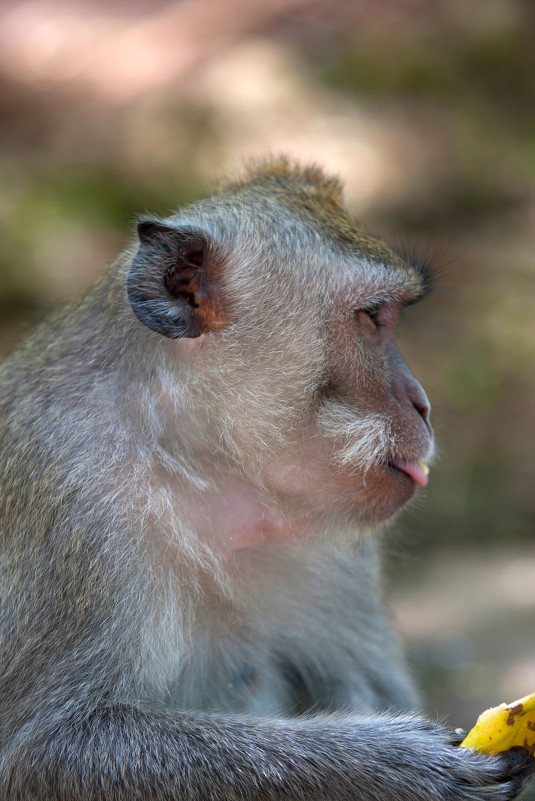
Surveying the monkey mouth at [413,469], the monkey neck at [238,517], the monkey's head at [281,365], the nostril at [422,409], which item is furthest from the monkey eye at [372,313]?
the monkey neck at [238,517]

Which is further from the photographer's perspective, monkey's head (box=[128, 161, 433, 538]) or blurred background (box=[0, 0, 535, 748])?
blurred background (box=[0, 0, 535, 748])

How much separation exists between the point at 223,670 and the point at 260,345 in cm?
122

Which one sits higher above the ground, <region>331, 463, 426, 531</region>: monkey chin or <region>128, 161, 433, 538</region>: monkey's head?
<region>128, 161, 433, 538</region>: monkey's head

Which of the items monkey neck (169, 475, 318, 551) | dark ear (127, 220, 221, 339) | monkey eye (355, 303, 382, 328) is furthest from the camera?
monkey eye (355, 303, 382, 328)

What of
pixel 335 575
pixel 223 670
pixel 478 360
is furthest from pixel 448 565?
pixel 223 670

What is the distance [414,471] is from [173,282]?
102 cm

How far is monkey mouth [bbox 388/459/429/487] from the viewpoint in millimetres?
3291

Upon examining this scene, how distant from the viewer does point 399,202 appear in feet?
33.4

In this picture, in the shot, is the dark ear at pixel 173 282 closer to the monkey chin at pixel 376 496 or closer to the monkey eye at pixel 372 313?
the monkey eye at pixel 372 313

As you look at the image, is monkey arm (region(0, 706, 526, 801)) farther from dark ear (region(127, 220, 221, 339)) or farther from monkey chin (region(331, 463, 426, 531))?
dark ear (region(127, 220, 221, 339))

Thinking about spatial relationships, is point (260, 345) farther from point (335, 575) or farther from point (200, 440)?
point (335, 575)

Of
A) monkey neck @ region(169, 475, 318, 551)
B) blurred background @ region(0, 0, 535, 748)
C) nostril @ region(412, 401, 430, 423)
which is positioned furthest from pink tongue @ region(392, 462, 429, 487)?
blurred background @ region(0, 0, 535, 748)

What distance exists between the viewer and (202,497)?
3180 millimetres

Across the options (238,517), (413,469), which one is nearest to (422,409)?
(413,469)
